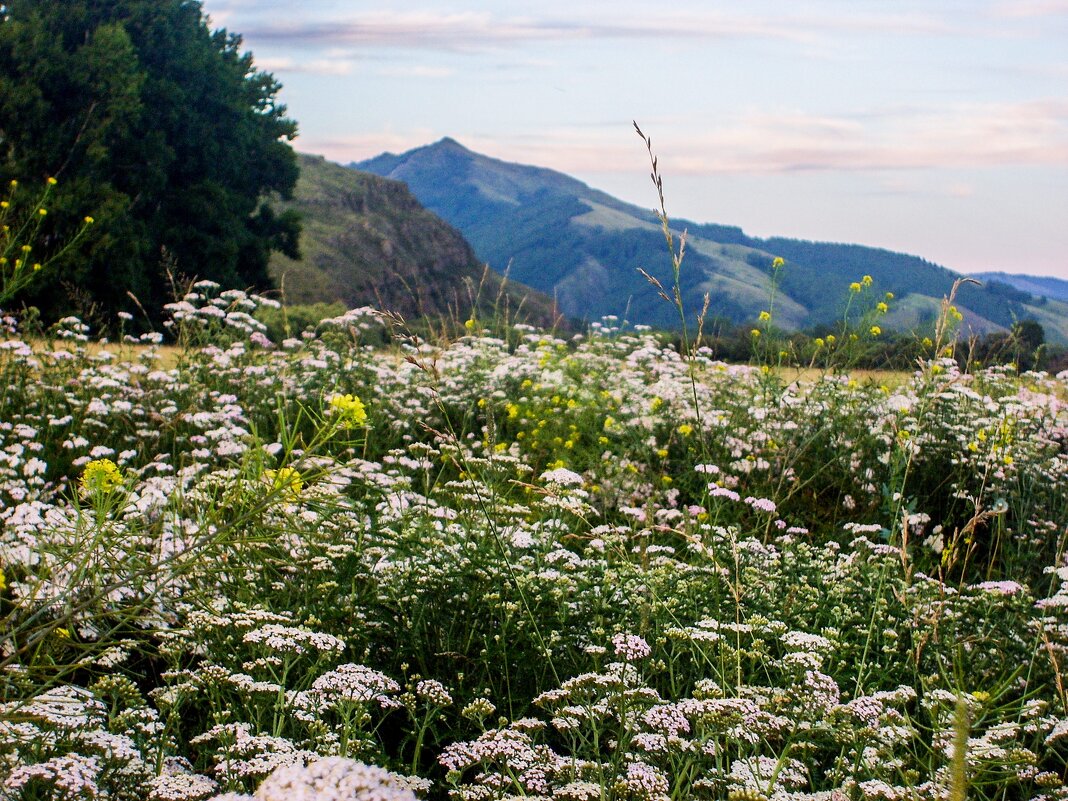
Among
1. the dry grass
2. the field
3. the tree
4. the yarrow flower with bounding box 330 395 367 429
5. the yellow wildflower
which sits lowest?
the field

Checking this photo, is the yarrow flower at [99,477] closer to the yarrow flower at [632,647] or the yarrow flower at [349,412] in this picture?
the yarrow flower at [349,412]

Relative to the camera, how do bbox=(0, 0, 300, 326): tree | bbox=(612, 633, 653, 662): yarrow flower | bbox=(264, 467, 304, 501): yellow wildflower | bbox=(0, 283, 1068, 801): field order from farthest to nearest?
bbox=(0, 0, 300, 326): tree → bbox=(612, 633, 653, 662): yarrow flower → bbox=(0, 283, 1068, 801): field → bbox=(264, 467, 304, 501): yellow wildflower

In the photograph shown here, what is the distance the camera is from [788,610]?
3.58m

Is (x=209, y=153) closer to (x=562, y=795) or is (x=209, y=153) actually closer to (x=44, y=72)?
(x=44, y=72)

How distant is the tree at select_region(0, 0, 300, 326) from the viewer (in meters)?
24.7

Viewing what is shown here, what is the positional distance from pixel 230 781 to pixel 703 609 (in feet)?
6.36

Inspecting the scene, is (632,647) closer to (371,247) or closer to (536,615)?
(536,615)

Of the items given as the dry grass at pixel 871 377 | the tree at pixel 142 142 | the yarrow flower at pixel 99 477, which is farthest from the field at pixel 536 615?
the tree at pixel 142 142

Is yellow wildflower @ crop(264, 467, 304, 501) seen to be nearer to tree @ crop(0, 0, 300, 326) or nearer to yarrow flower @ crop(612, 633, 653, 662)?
yarrow flower @ crop(612, 633, 653, 662)

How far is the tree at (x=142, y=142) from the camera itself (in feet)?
81.1

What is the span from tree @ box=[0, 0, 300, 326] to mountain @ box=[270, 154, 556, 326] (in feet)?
148

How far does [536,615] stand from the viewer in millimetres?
3303

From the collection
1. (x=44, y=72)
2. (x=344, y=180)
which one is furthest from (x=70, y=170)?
(x=344, y=180)

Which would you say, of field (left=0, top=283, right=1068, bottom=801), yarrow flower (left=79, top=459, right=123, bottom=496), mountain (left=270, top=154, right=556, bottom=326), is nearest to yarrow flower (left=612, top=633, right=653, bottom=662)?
field (left=0, top=283, right=1068, bottom=801)
